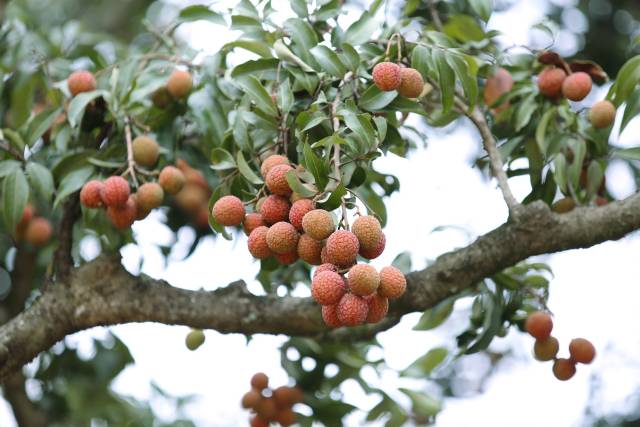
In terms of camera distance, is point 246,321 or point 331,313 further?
point 246,321

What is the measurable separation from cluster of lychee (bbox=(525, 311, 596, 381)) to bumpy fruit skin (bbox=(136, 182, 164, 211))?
2.24 feet

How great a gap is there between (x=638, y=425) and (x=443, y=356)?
3.53 ft

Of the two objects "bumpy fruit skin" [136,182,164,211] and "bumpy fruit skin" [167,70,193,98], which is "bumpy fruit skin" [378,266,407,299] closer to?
"bumpy fruit skin" [136,182,164,211]

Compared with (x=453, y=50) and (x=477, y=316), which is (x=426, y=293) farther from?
(x=453, y=50)

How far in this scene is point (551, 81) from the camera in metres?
1.71

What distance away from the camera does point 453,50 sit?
57.9 inches

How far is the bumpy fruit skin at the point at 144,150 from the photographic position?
1.64 m

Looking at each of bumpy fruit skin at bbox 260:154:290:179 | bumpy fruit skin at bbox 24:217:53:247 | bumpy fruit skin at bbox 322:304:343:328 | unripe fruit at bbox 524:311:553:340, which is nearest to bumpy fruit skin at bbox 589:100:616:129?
unripe fruit at bbox 524:311:553:340

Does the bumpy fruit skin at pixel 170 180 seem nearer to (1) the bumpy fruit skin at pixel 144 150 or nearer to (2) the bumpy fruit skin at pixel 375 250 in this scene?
(1) the bumpy fruit skin at pixel 144 150

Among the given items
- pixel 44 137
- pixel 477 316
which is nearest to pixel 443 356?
pixel 477 316

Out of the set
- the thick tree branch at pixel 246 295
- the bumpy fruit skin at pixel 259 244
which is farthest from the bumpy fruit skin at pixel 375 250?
the thick tree branch at pixel 246 295

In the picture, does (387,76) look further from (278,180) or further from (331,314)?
(331,314)

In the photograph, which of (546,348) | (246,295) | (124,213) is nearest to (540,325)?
(546,348)

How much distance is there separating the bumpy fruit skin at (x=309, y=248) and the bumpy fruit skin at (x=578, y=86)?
716 mm
